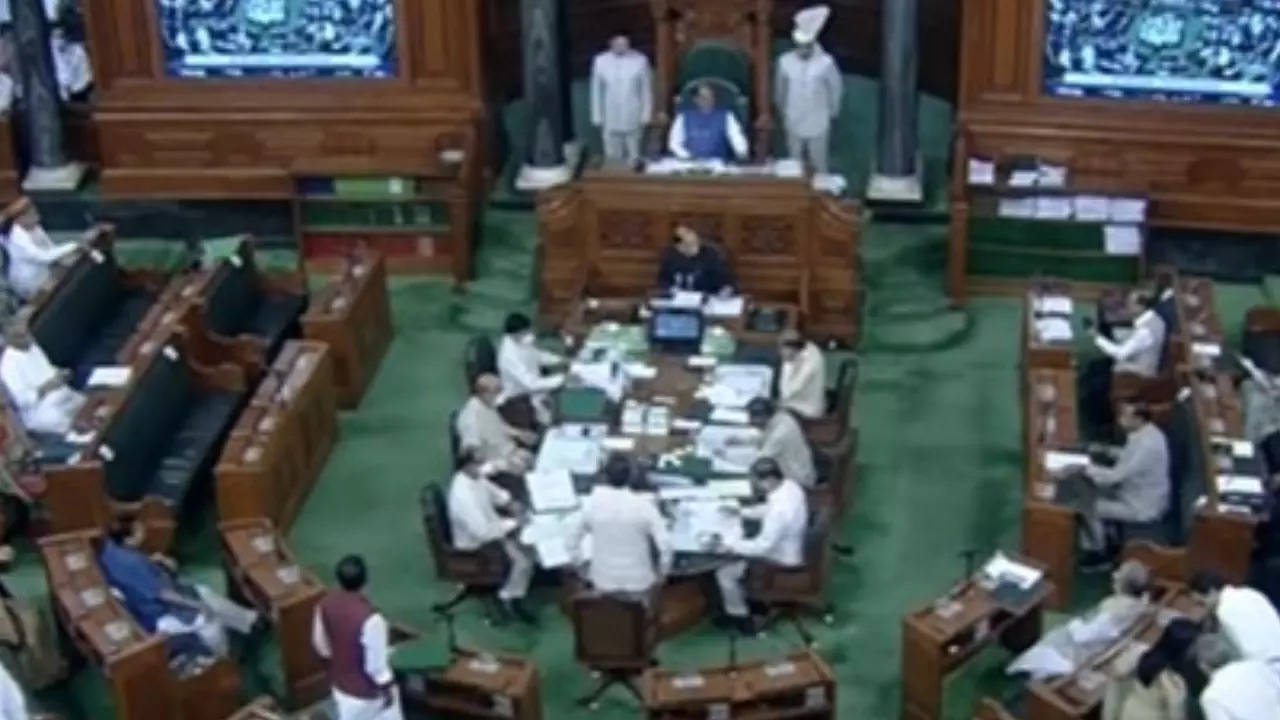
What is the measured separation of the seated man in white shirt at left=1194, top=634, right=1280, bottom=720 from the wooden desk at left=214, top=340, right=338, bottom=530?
559 cm

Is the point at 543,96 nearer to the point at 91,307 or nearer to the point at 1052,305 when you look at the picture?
the point at 91,307

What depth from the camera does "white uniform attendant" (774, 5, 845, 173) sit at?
17078 millimetres

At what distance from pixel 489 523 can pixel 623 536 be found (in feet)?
3.40

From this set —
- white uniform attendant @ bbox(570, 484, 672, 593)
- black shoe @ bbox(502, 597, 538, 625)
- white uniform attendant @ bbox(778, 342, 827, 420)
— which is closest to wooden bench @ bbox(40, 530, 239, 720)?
black shoe @ bbox(502, 597, 538, 625)

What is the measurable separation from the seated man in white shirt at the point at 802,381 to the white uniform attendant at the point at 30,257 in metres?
5.13

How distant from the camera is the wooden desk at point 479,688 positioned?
38.3ft

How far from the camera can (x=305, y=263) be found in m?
17.1

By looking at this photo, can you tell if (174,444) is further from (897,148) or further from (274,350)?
(897,148)

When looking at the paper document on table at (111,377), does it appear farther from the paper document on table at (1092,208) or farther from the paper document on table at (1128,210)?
the paper document on table at (1128,210)

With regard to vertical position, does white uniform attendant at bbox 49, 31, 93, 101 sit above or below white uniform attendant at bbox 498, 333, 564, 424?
above

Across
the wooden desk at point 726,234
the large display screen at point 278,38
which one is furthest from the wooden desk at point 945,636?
the large display screen at point 278,38

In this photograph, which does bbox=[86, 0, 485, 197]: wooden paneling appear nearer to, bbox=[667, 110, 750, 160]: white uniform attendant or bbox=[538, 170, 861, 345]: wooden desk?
bbox=[538, 170, 861, 345]: wooden desk

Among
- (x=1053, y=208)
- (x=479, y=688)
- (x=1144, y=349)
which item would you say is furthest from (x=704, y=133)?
(x=479, y=688)

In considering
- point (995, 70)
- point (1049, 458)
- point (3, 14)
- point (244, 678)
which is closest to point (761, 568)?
point (1049, 458)
